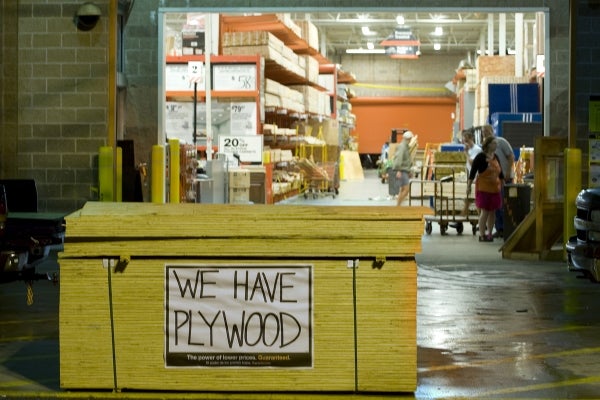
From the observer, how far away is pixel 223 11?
1898 cm

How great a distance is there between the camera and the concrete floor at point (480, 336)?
7.58 m

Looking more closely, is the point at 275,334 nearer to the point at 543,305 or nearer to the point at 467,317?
the point at 467,317

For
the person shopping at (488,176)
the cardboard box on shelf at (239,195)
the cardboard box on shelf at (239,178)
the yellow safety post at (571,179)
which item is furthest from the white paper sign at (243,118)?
the yellow safety post at (571,179)

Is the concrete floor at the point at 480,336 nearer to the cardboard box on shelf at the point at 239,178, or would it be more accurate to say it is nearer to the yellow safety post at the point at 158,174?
the yellow safety post at the point at 158,174

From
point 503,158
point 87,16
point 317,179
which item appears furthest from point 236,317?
point 317,179

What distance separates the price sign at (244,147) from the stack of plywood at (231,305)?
19.1 m

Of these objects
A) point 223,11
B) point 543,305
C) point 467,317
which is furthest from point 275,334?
point 223,11

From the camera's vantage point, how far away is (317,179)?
36.2m

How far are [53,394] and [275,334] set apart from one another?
1433 millimetres

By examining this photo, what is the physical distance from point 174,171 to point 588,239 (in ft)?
30.5

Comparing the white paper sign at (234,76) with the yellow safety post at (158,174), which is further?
the white paper sign at (234,76)

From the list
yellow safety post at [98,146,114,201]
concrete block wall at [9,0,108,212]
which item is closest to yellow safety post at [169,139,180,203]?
concrete block wall at [9,0,108,212]

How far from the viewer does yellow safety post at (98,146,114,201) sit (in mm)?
16688

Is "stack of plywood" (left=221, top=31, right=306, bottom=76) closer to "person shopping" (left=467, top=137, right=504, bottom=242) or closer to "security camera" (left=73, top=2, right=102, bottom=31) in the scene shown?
"person shopping" (left=467, top=137, right=504, bottom=242)
